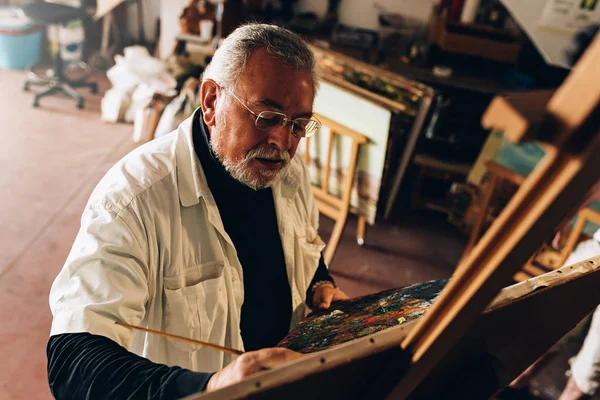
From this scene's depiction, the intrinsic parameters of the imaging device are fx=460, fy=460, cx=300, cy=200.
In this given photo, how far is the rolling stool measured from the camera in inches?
141

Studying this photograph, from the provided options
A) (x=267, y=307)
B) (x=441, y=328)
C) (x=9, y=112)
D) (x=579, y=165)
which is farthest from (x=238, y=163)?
(x=9, y=112)

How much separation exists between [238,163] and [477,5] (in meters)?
2.90

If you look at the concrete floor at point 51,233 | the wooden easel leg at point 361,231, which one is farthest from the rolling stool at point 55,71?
the wooden easel leg at point 361,231

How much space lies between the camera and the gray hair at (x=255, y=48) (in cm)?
109

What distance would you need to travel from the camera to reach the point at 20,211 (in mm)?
2666

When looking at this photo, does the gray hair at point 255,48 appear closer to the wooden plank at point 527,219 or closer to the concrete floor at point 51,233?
the wooden plank at point 527,219

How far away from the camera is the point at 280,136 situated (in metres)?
1.15

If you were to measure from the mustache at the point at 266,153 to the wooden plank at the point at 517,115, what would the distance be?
0.80 m

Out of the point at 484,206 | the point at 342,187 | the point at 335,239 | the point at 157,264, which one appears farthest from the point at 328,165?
the point at 157,264

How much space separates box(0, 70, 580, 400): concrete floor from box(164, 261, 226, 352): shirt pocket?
3.50 ft

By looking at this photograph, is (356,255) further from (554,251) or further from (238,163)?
(238,163)

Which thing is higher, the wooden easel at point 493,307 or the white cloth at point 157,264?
the wooden easel at point 493,307

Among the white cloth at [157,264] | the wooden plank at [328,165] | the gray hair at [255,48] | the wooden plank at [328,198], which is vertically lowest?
the wooden plank at [328,198]

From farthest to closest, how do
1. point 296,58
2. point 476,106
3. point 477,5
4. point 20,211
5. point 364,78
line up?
point 477,5 < point 476,106 < point 20,211 < point 364,78 < point 296,58
